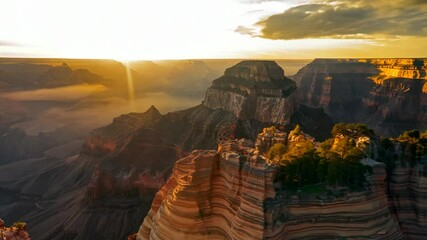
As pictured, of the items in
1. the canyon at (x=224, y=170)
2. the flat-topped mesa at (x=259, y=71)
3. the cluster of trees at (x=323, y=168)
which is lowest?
the canyon at (x=224, y=170)

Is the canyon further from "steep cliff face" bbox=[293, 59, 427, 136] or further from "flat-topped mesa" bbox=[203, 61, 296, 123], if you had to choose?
"steep cliff face" bbox=[293, 59, 427, 136]

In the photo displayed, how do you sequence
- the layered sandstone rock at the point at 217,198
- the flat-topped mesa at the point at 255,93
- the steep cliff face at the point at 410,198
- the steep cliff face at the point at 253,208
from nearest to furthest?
the steep cliff face at the point at 253,208 < the layered sandstone rock at the point at 217,198 < the steep cliff face at the point at 410,198 < the flat-topped mesa at the point at 255,93

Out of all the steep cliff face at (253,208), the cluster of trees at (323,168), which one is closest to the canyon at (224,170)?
the steep cliff face at (253,208)

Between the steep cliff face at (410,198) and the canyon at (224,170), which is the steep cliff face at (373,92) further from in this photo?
the steep cliff face at (410,198)

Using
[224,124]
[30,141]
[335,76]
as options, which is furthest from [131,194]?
[335,76]

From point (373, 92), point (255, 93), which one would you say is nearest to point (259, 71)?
point (255, 93)

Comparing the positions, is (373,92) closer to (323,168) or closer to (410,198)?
(410,198)
